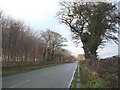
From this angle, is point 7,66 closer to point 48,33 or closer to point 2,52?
point 2,52

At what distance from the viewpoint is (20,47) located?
191 ft

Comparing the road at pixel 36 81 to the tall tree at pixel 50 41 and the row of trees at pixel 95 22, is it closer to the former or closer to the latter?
the row of trees at pixel 95 22

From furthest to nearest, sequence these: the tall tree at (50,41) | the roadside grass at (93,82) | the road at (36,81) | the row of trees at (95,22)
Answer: the tall tree at (50,41)
the row of trees at (95,22)
the road at (36,81)
the roadside grass at (93,82)

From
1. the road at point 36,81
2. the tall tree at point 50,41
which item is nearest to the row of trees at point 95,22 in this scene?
the road at point 36,81

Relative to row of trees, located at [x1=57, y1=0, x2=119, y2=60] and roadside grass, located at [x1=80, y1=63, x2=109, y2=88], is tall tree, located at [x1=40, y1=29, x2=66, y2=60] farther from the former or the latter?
roadside grass, located at [x1=80, y1=63, x2=109, y2=88]

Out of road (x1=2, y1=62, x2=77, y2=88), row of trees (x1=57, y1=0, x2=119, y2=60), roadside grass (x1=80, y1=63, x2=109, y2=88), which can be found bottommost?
road (x1=2, y1=62, x2=77, y2=88)

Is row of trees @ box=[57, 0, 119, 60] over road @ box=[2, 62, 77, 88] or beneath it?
over

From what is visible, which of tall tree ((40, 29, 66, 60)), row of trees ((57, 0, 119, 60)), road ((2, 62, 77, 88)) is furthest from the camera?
tall tree ((40, 29, 66, 60))

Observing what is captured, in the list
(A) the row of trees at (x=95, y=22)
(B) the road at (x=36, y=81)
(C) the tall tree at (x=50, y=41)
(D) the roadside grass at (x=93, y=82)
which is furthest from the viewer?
(C) the tall tree at (x=50, y=41)

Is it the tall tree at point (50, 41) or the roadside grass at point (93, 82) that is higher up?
the tall tree at point (50, 41)

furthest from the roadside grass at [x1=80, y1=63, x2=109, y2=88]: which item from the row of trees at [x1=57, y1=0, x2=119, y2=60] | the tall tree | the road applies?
the tall tree

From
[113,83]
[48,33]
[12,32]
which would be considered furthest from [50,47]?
[113,83]

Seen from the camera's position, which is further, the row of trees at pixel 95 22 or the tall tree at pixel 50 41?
the tall tree at pixel 50 41

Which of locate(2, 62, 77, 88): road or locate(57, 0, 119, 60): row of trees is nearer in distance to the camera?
locate(2, 62, 77, 88): road
